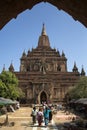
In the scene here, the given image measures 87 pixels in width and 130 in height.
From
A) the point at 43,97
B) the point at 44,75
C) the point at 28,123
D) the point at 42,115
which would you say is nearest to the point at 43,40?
the point at 44,75

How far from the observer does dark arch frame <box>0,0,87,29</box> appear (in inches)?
305

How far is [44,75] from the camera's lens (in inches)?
3031

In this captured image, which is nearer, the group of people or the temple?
the group of people

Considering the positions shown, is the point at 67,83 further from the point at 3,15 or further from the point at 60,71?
the point at 3,15

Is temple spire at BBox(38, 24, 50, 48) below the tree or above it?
above

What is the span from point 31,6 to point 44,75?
6829 cm

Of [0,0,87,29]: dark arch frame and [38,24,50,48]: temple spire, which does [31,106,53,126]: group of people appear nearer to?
[0,0,87,29]: dark arch frame

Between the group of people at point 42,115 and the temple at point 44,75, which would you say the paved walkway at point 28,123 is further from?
the temple at point 44,75

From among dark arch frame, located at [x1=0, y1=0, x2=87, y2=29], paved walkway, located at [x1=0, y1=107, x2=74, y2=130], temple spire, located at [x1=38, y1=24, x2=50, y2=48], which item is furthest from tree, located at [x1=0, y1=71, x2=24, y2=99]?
dark arch frame, located at [x1=0, y1=0, x2=87, y2=29]

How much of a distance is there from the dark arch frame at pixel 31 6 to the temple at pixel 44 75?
206 feet

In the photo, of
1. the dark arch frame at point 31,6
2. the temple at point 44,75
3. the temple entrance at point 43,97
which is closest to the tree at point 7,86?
the temple at point 44,75

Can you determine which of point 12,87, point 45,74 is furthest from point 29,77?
point 12,87

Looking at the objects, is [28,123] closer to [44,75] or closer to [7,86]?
[7,86]

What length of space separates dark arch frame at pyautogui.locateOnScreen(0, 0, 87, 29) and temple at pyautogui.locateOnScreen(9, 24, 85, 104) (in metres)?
62.9
